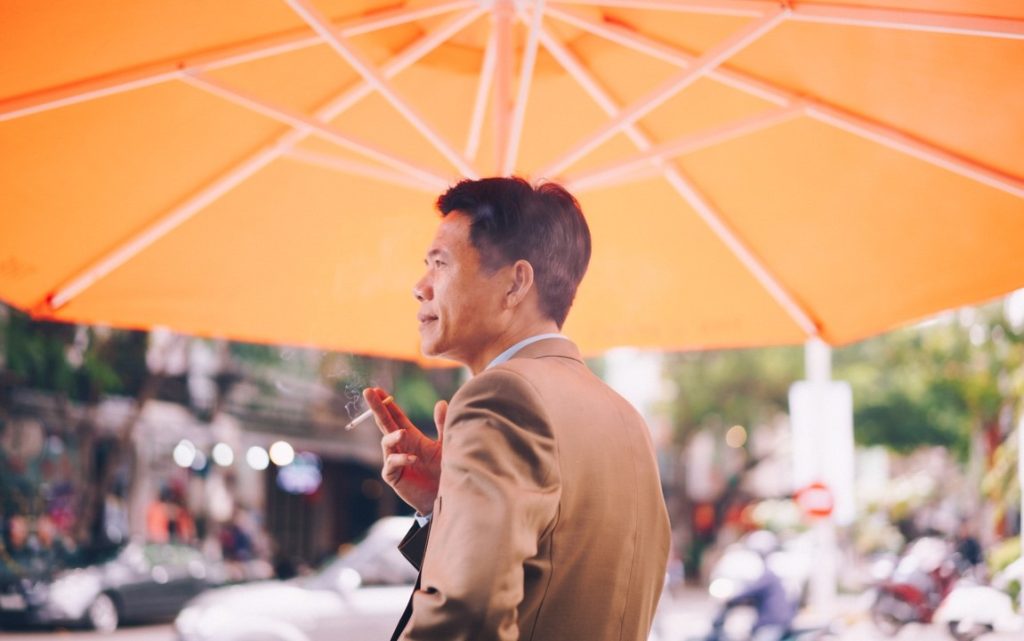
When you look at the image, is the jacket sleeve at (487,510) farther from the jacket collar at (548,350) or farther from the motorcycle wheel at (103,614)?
the motorcycle wheel at (103,614)

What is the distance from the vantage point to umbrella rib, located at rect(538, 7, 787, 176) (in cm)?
351

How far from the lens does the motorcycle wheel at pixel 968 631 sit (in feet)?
37.5

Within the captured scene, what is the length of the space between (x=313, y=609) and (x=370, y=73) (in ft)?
27.1

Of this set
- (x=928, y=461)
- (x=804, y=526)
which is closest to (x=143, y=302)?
(x=804, y=526)

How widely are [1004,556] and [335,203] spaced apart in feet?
32.4

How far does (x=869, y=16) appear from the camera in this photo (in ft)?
10.7

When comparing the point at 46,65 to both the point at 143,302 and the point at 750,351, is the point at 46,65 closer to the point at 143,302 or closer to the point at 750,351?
the point at 143,302

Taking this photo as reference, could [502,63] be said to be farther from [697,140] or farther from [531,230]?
[531,230]

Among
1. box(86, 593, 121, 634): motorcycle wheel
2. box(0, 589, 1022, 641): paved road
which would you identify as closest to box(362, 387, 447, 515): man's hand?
box(0, 589, 1022, 641): paved road

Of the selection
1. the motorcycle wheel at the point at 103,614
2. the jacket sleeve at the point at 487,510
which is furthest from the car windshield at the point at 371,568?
the jacket sleeve at the point at 487,510

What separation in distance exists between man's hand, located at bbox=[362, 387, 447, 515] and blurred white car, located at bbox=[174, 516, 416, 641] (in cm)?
779

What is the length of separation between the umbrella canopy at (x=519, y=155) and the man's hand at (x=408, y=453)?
160 centimetres

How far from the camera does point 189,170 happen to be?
4285 millimetres

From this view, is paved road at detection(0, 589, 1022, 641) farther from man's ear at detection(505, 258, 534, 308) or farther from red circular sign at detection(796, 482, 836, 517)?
man's ear at detection(505, 258, 534, 308)
